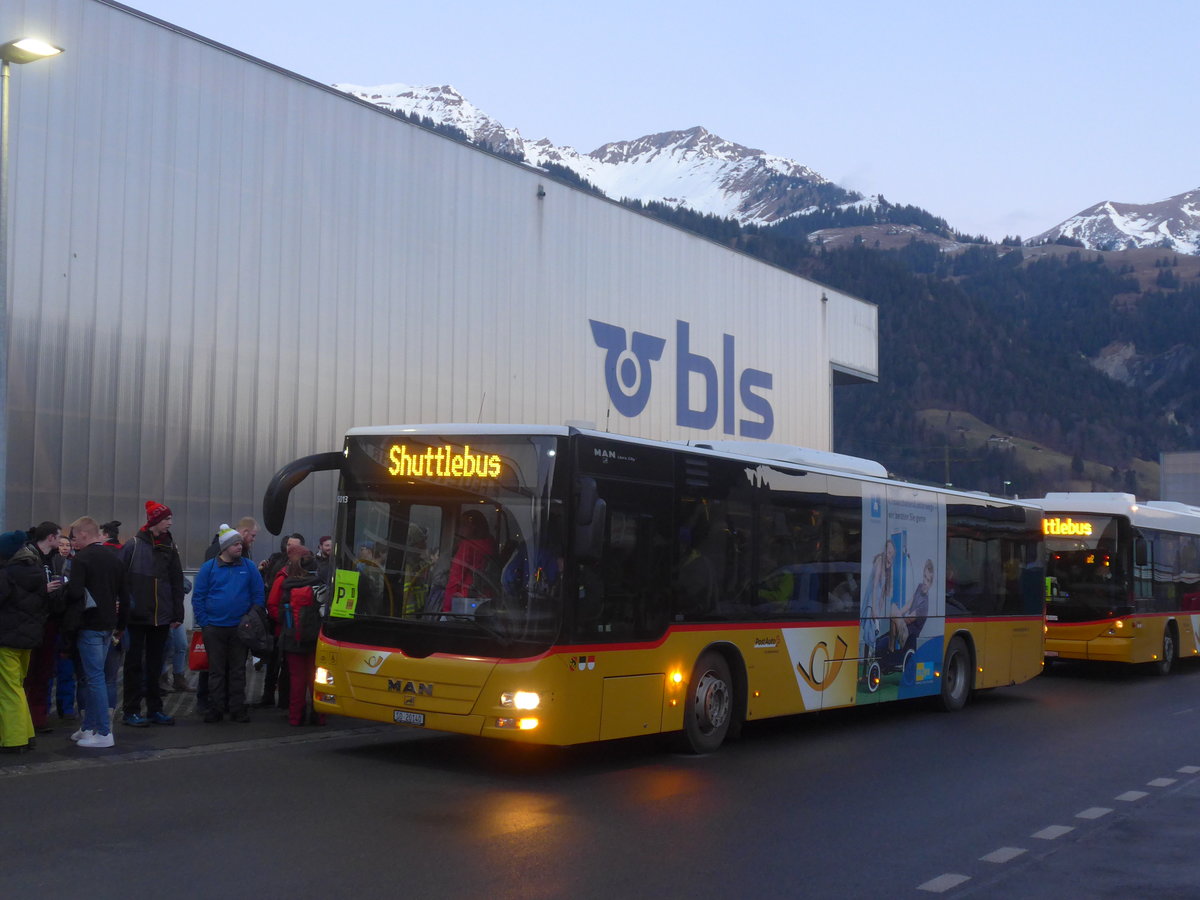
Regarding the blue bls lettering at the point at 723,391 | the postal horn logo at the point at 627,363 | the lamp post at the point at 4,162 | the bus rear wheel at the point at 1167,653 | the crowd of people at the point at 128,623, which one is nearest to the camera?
→ the crowd of people at the point at 128,623

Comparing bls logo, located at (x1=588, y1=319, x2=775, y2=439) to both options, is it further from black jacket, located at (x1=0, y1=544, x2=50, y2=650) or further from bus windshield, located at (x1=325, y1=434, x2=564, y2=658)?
black jacket, located at (x1=0, y1=544, x2=50, y2=650)

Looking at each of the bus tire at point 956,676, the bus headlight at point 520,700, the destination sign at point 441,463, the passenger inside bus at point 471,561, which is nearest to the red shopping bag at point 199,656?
the destination sign at point 441,463

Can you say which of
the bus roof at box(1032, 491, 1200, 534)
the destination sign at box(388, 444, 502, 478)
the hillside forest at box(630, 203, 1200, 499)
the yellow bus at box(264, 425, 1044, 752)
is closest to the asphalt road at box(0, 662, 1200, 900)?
the yellow bus at box(264, 425, 1044, 752)

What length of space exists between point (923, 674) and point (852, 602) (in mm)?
2059

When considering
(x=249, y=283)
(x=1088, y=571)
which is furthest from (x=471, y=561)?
(x=1088, y=571)

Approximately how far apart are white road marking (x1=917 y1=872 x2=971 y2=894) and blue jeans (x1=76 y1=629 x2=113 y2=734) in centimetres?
641

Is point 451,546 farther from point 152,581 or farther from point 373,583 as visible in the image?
point 152,581

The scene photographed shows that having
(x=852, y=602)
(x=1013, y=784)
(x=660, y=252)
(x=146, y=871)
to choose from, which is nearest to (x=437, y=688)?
(x=146, y=871)

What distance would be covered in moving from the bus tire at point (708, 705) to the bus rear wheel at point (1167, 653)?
1284 centimetres

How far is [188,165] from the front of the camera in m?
16.7

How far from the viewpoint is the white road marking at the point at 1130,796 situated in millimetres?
9281

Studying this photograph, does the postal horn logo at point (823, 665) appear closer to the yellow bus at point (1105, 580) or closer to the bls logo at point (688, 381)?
the yellow bus at point (1105, 580)

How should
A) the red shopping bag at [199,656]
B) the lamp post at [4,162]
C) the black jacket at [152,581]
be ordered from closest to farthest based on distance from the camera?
the black jacket at [152,581], the lamp post at [4,162], the red shopping bag at [199,656]

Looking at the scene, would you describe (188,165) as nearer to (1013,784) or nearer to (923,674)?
(923,674)
